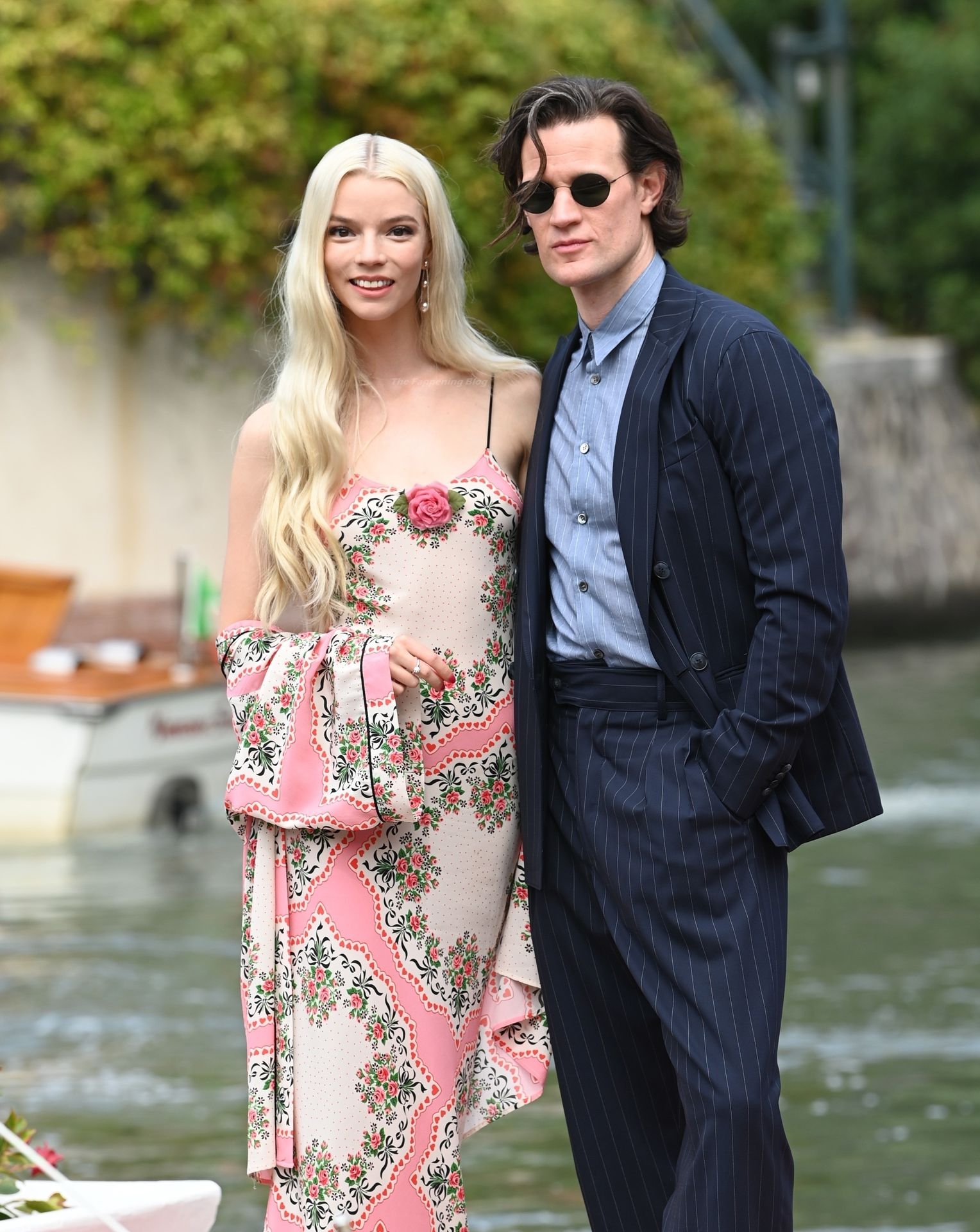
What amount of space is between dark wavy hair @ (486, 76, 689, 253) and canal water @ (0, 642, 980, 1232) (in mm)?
2164

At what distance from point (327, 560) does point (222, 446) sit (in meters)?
8.85

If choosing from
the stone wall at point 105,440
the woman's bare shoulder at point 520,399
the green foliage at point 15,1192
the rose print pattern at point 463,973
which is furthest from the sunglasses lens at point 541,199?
the stone wall at point 105,440

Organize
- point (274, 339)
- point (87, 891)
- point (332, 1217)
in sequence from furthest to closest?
point (87, 891) → point (274, 339) → point (332, 1217)

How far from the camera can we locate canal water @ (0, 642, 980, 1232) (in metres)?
4.32

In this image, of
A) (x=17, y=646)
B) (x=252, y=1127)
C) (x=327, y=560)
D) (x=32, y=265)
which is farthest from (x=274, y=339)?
(x=32, y=265)

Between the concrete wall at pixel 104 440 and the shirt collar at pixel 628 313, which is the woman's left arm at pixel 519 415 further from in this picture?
the concrete wall at pixel 104 440

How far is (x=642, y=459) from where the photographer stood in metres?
2.60

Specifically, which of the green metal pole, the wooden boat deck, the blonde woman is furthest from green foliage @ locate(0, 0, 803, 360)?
the green metal pole

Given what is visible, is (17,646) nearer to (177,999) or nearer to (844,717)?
(177,999)

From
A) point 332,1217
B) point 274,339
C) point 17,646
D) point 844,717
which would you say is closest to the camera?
point 844,717

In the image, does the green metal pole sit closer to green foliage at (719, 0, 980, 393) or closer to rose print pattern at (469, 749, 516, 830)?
green foliage at (719, 0, 980, 393)

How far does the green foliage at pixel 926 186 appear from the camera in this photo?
21.1 m

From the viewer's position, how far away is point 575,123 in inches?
106

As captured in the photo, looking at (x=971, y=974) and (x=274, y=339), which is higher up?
(x=274, y=339)
